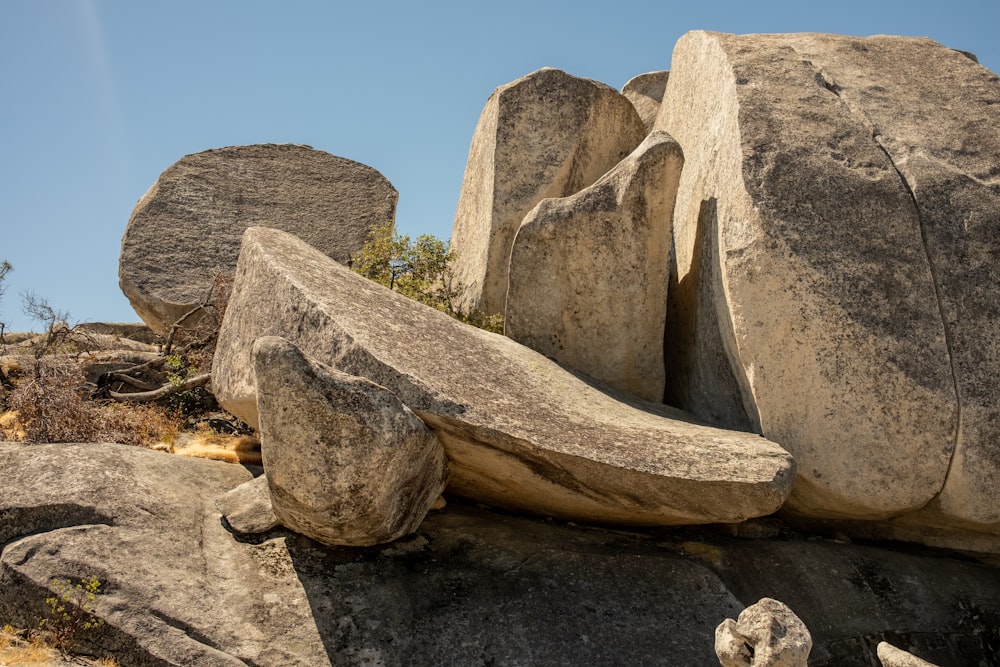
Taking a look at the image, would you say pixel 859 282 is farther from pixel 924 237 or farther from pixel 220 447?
pixel 220 447

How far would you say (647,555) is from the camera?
307 inches

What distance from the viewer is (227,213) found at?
43.5ft

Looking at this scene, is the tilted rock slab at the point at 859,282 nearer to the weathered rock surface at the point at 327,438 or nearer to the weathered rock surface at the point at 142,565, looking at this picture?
the weathered rock surface at the point at 327,438

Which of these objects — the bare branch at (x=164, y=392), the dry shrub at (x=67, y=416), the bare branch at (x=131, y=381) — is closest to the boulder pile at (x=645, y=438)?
the dry shrub at (x=67, y=416)

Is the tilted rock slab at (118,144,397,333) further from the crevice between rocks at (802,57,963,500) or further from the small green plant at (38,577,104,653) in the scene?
the crevice between rocks at (802,57,963,500)

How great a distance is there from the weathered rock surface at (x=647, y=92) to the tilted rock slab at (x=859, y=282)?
166 inches

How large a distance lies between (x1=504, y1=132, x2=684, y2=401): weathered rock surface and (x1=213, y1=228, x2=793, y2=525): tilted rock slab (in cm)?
82

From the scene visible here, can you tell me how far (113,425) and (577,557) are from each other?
4311 millimetres

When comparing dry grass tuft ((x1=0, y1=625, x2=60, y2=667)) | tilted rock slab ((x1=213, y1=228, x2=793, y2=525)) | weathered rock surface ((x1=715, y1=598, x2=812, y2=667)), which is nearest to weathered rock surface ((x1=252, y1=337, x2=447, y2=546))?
tilted rock slab ((x1=213, y1=228, x2=793, y2=525))

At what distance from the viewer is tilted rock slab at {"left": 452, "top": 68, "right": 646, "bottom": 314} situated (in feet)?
35.0

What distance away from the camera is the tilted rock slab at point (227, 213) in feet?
40.7

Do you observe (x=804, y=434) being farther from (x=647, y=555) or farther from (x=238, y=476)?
(x=238, y=476)

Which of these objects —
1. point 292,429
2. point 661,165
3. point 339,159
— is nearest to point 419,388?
point 292,429

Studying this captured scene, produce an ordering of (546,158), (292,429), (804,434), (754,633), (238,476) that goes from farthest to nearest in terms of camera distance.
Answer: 1. (546,158)
2. (238,476)
3. (804,434)
4. (292,429)
5. (754,633)
